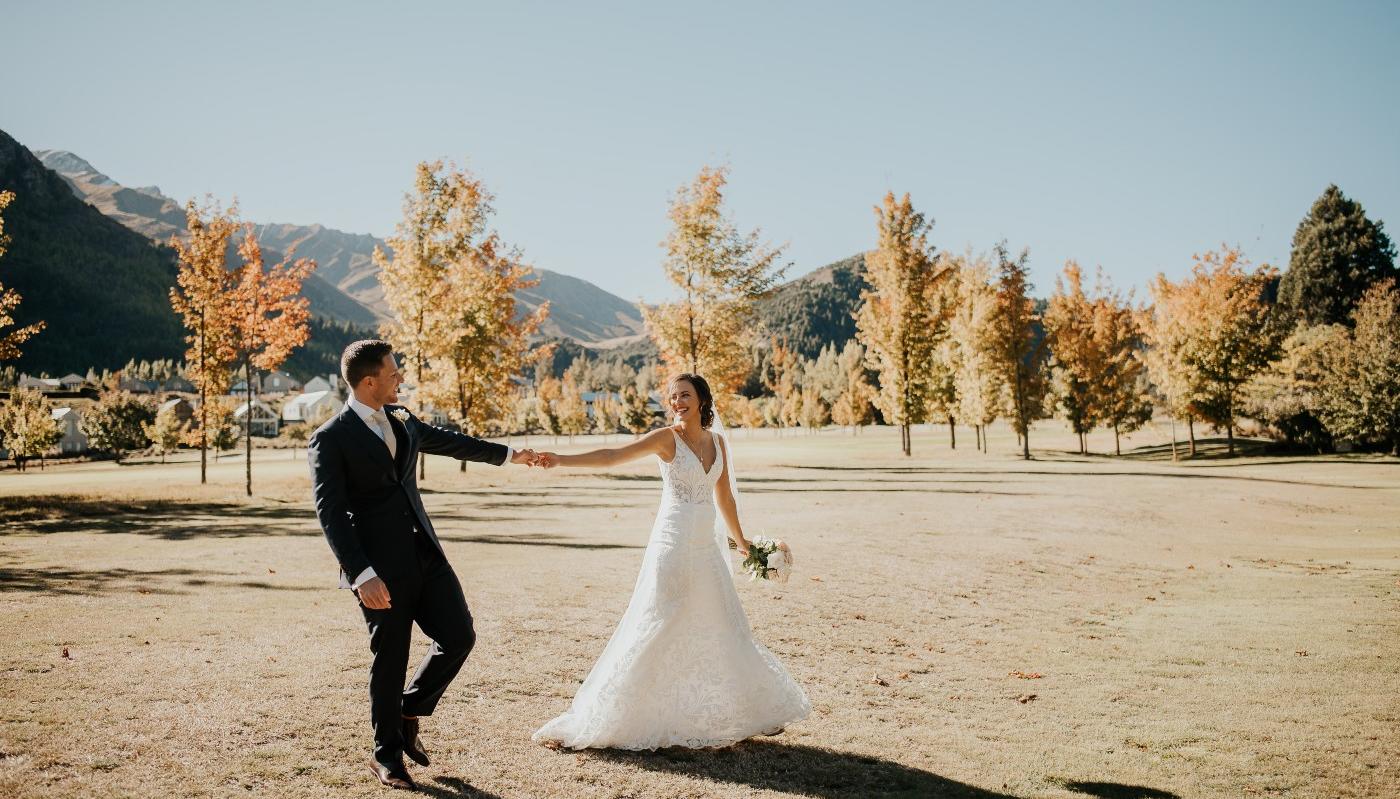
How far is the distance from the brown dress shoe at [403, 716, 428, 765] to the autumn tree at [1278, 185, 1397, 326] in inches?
3367

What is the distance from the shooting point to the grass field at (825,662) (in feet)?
17.7

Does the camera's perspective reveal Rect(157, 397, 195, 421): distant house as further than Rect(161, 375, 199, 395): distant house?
No

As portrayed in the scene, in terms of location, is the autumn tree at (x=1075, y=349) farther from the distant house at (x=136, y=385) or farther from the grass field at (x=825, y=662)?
the distant house at (x=136, y=385)

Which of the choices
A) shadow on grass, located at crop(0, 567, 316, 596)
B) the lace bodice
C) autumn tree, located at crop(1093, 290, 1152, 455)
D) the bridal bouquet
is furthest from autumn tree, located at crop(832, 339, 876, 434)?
the lace bodice

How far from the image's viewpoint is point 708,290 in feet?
121

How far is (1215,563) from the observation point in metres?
15.5

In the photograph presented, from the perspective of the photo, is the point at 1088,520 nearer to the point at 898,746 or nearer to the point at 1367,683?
the point at 1367,683

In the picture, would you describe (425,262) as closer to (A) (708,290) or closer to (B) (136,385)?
(A) (708,290)

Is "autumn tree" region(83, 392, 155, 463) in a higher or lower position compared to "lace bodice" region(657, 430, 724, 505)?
higher

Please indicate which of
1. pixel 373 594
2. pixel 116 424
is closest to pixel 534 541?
pixel 373 594

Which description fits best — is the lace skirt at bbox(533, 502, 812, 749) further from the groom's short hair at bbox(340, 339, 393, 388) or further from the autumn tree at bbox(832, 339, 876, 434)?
the autumn tree at bbox(832, 339, 876, 434)

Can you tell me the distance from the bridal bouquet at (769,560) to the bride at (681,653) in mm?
638

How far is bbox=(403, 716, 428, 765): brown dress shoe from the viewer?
5402mm

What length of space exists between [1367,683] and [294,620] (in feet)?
38.3
